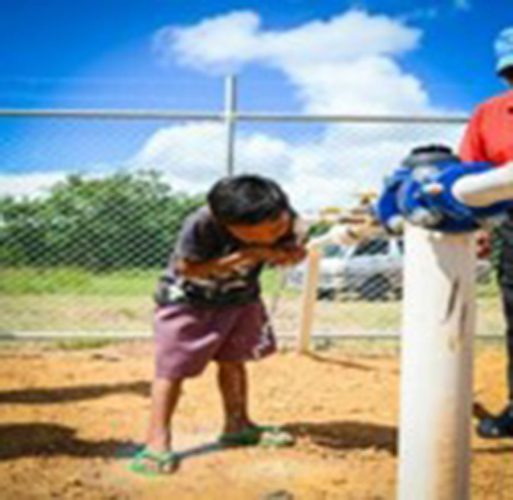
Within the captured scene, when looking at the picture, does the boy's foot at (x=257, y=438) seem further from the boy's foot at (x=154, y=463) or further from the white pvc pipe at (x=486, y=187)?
the white pvc pipe at (x=486, y=187)

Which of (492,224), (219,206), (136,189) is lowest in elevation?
(492,224)

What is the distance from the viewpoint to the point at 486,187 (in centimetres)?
100

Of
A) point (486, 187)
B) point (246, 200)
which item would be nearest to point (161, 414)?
point (246, 200)

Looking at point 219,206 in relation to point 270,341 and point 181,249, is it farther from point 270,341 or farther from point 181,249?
point 270,341

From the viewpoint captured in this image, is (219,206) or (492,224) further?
(219,206)

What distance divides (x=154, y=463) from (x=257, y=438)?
0.57 meters

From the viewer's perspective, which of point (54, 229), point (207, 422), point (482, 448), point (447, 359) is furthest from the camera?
point (54, 229)

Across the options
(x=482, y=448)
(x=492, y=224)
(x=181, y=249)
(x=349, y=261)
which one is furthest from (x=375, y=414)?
(x=349, y=261)

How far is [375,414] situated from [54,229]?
377cm

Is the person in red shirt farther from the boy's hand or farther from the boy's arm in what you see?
the boy's arm

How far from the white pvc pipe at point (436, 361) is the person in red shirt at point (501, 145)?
2232 millimetres

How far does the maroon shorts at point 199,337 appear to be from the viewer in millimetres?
3207

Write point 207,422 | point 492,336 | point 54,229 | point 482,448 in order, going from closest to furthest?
point 482,448, point 207,422, point 492,336, point 54,229

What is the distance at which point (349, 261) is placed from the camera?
895 cm
